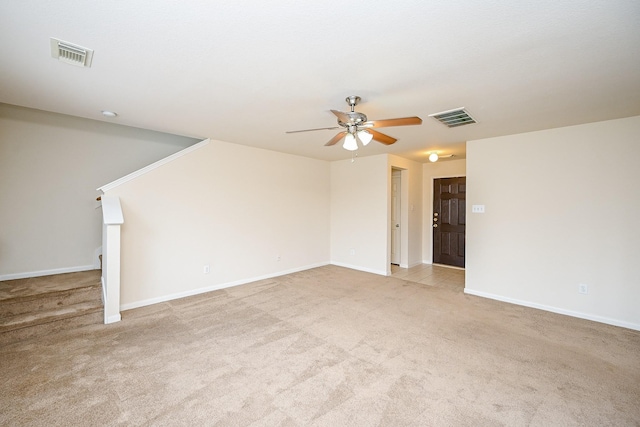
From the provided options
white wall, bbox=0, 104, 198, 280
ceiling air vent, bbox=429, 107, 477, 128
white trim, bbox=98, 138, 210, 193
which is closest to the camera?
ceiling air vent, bbox=429, 107, 477, 128

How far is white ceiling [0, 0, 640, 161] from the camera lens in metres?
1.50

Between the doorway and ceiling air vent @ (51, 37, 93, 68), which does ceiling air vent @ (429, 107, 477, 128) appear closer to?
the doorway

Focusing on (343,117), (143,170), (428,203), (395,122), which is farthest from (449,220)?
(143,170)

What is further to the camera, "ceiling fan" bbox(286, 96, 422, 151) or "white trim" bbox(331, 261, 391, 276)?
"white trim" bbox(331, 261, 391, 276)

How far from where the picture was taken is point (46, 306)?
3047 millimetres

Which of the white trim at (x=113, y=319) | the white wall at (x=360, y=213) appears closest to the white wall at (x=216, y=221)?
the white trim at (x=113, y=319)

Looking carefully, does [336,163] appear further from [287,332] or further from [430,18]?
[430,18]

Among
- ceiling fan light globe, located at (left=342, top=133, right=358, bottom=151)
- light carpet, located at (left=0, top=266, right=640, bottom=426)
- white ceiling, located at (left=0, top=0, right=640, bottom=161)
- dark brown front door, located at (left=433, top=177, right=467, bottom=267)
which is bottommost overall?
light carpet, located at (left=0, top=266, right=640, bottom=426)

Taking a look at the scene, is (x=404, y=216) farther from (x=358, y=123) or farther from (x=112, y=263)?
(x=112, y=263)

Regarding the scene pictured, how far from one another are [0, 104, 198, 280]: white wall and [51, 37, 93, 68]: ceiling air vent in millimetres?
2624

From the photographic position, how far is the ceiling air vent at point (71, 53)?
1.83m

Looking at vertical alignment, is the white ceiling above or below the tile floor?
above

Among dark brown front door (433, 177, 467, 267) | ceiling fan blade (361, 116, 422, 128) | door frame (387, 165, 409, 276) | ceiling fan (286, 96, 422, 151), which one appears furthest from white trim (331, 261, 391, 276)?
ceiling fan blade (361, 116, 422, 128)

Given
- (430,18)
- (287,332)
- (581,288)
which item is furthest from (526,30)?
(581,288)
